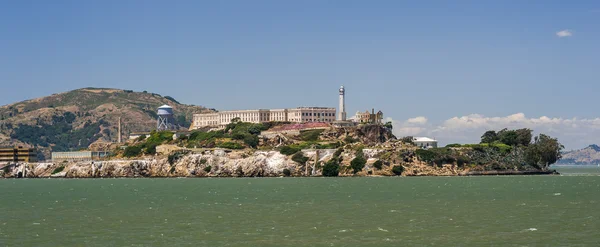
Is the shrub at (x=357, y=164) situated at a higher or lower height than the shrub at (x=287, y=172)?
higher

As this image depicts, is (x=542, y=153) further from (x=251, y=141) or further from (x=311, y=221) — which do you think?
(x=311, y=221)

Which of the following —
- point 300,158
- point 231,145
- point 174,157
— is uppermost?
point 231,145

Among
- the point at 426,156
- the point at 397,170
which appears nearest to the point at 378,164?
the point at 397,170

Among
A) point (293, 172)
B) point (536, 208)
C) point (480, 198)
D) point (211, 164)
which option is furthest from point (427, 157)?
point (536, 208)

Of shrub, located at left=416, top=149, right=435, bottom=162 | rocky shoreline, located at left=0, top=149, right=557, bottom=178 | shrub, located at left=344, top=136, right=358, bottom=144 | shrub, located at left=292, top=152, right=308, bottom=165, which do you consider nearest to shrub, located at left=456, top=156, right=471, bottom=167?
rocky shoreline, located at left=0, top=149, right=557, bottom=178

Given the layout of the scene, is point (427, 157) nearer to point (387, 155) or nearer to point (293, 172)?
point (387, 155)

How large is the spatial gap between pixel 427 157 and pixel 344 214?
104372 mm

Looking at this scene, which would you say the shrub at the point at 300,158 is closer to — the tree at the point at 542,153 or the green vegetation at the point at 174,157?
the green vegetation at the point at 174,157

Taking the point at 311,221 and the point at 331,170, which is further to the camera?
the point at 331,170

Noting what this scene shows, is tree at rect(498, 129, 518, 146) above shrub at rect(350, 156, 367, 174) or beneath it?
above

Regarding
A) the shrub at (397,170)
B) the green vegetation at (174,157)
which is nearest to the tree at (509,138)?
the shrub at (397,170)

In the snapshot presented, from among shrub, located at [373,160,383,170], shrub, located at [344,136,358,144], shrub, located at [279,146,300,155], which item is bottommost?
shrub, located at [373,160,383,170]

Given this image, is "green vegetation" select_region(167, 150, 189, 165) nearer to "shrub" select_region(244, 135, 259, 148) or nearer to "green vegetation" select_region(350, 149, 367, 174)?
"shrub" select_region(244, 135, 259, 148)

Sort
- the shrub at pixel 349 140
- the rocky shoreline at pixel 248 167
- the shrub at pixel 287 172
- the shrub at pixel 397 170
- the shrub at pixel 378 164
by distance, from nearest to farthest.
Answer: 1. the shrub at pixel 378 164
2. the shrub at pixel 397 170
3. the rocky shoreline at pixel 248 167
4. the shrub at pixel 287 172
5. the shrub at pixel 349 140
